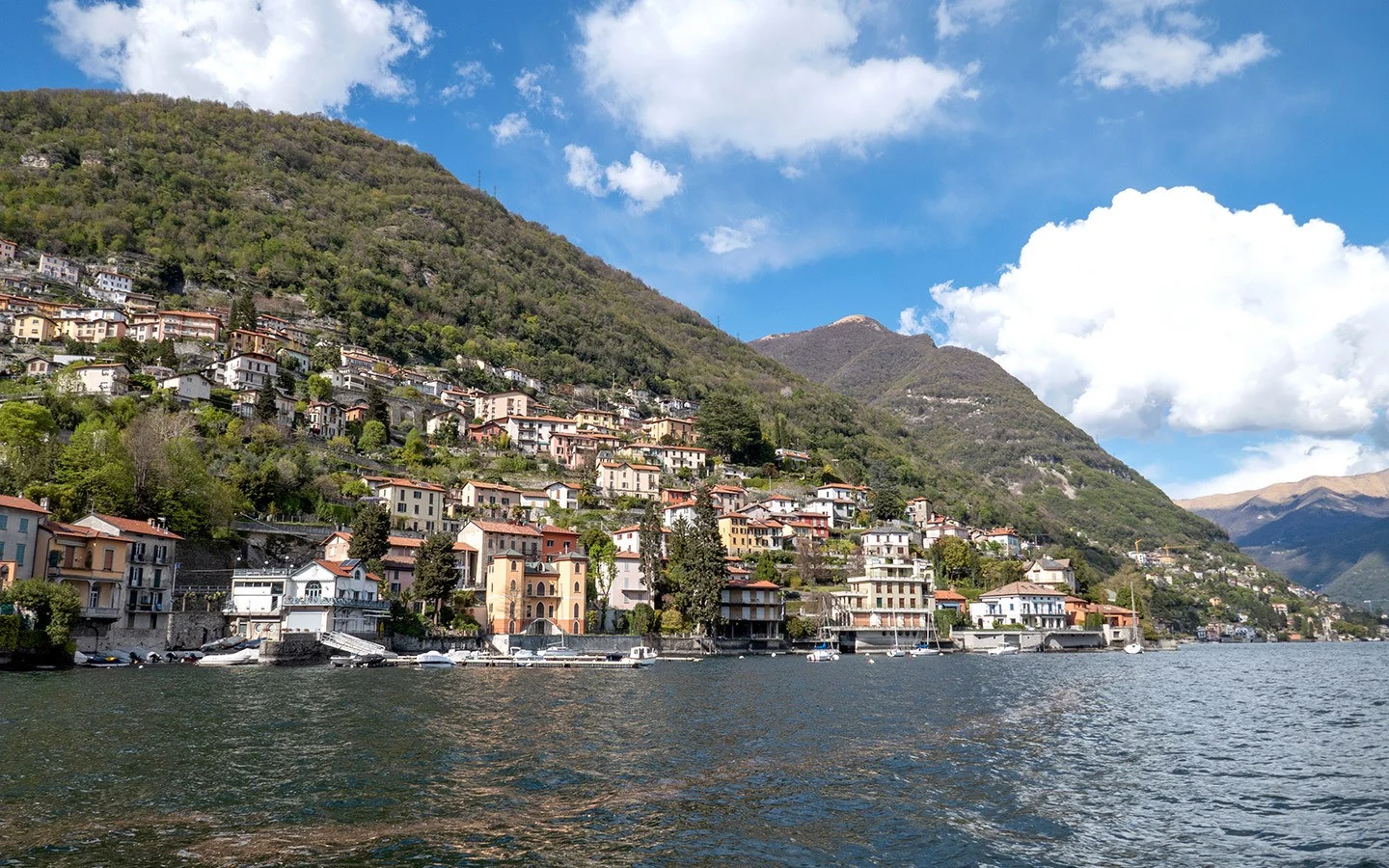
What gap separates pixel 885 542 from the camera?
119312 mm

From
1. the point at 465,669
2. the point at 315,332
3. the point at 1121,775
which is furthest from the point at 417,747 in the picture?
the point at 315,332

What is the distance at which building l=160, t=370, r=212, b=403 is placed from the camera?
95750 millimetres

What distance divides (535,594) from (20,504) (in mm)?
38269

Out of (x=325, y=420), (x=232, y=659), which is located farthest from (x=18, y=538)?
(x=325, y=420)

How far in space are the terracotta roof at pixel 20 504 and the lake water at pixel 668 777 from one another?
40.9 feet

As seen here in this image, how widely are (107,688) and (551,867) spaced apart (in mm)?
35426

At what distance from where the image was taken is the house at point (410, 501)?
91.6 meters

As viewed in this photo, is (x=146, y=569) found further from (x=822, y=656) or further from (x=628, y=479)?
(x=628, y=479)

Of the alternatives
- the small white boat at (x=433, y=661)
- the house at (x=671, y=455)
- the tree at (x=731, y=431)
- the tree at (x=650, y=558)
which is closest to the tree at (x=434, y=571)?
the small white boat at (x=433, y=661)

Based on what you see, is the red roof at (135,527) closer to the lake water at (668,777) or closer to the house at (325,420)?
the lake water at (668,777)

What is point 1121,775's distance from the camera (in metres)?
26.4

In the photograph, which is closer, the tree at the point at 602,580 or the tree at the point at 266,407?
the tree at the point at 602,580

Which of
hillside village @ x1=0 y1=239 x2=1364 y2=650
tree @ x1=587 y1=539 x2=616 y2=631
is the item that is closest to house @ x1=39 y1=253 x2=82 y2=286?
hillside village @ x1=0 y1=239 x2=1364 y2=650

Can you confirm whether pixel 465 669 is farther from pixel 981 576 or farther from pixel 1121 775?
pixel 981 576
